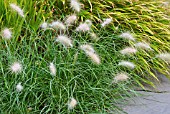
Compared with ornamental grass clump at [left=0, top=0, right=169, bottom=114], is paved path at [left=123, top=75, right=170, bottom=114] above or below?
below

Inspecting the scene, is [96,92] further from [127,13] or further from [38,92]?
[127,13]

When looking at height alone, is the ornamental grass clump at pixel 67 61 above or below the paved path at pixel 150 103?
above

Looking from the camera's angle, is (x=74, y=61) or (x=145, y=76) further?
(x=145, y=76)

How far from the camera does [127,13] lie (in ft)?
10.8

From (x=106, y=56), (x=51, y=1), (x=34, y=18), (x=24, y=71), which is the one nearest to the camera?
(x=24, y=71)

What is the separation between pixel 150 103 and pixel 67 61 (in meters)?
0.81

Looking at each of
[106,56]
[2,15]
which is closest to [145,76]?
[106,56]

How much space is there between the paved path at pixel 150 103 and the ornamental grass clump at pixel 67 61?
0.08m

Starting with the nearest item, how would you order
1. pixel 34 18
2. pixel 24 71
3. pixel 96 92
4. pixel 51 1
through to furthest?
pixel 24 71 → pixel 96 92 → pixel 34 18 → pixel 51 1

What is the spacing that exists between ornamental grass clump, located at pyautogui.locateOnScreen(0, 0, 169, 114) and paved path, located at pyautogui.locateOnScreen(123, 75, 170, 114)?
0.27ft

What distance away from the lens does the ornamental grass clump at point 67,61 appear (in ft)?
7.93

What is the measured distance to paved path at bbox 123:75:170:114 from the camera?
270cm

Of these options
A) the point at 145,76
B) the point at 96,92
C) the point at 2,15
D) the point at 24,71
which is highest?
the point at 2,15

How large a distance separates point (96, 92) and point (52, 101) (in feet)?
1.19
